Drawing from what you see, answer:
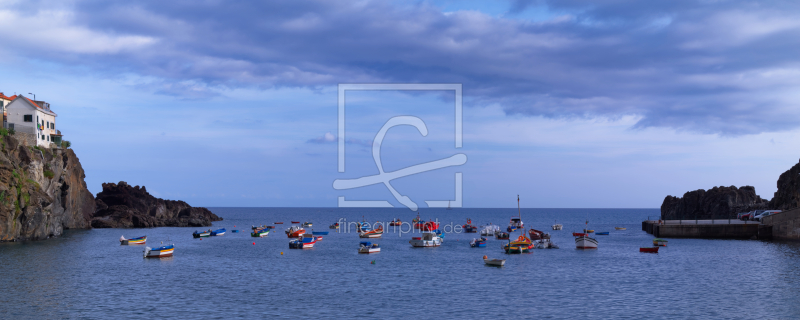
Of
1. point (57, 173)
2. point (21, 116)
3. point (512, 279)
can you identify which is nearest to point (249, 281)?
point (512, 279)

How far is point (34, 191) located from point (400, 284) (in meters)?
76.3

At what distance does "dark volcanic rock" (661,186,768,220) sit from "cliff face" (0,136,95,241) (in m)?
152

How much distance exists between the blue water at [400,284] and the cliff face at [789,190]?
1886 centimetres

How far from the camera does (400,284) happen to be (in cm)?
5859

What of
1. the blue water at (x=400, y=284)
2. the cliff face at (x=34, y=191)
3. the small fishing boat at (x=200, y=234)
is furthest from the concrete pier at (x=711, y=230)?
the cliff face at (x=34, y=191)

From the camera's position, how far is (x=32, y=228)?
99.0m

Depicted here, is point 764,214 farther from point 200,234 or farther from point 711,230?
point 200,234

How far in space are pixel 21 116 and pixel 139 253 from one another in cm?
5670

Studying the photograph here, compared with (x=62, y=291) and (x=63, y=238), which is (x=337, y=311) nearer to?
(x=62, y=291)

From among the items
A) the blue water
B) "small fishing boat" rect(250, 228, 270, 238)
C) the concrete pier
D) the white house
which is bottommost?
"small fishing boat" rect(250, 228, 270, 238)

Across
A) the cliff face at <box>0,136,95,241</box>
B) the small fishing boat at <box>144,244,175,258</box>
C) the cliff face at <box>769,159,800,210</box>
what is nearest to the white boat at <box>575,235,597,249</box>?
the cliff face at <box>769,159,800,210</box>

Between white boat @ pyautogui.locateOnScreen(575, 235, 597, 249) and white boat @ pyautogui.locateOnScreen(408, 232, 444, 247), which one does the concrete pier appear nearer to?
white boat @ pyautogui.locateOnScreen(575, 235, 597, 249)

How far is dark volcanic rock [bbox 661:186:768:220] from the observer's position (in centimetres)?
15662

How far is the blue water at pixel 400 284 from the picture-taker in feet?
146
